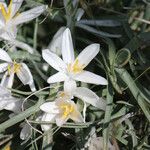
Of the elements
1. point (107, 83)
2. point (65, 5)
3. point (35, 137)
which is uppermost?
point (65, 5)

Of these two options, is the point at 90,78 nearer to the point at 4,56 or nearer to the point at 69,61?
the point at 69,61

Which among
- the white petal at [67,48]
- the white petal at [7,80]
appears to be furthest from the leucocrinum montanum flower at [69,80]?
the white petal at [7,80]

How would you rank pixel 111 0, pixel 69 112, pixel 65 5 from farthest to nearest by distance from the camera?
pixel 111 0
pixel 65 5
pixel 69 112

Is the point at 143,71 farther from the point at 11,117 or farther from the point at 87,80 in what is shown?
the point at 11,117

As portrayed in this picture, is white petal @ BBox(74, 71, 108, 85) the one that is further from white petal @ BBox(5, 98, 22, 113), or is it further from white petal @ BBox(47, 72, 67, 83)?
white petal @ BBox(5, 98, 22, 113)

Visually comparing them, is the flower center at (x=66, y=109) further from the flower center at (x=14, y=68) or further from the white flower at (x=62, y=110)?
the flower center at (x=14, y=68)

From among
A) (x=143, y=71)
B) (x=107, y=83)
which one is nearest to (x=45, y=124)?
(x=107, y=83)
